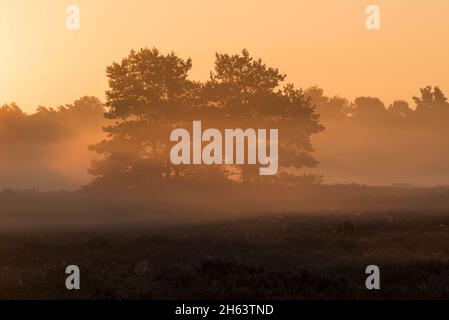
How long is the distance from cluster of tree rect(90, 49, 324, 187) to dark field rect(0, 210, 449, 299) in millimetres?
32738

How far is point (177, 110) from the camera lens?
212 ft

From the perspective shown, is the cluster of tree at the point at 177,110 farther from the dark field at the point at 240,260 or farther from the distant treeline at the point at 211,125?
the dark field at the point at 240,260

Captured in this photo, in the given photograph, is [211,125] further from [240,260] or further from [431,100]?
[431,100]

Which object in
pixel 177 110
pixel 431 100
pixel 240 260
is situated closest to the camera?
pixel 240 260

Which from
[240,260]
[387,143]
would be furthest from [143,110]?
[387,143]

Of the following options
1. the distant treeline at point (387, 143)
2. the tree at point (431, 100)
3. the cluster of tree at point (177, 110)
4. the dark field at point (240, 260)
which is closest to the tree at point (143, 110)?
the cluster of tree at point (177, 110)

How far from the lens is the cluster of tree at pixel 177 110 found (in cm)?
6531

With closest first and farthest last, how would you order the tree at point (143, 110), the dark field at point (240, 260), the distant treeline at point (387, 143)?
the dark field at point (240, 260) → the tree at point (143, 110) → the distant treeline at point (387, 143)

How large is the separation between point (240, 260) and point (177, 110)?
4535 centimetres

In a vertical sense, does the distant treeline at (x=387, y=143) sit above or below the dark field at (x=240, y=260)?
above

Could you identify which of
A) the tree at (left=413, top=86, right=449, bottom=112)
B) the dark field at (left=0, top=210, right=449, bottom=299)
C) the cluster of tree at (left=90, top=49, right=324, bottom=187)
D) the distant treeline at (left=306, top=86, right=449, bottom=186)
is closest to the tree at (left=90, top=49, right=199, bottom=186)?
the cluster of tree at (left=90, top=49, right=324, bottom=187)

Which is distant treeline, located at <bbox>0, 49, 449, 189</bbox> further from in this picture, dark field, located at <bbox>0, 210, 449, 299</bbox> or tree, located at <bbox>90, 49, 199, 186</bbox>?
dark field, located at <bbox>0, 210, 449, 299</bbox>

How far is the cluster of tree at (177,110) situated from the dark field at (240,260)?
32738 mm
